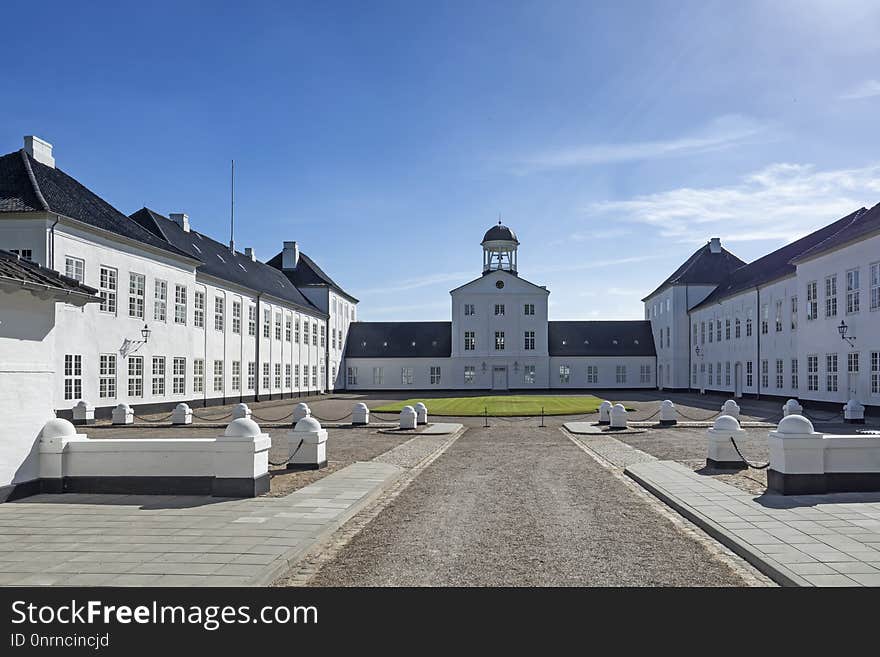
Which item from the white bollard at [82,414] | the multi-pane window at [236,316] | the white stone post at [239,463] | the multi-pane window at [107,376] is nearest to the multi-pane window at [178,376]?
the multi-pane window at [107,376]

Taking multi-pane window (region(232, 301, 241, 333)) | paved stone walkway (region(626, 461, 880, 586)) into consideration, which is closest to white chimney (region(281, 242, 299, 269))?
multi-pane window (region(232, 301, 241, 333))

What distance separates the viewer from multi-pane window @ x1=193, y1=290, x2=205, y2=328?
35.1 metres

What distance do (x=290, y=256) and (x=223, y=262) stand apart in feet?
58.6

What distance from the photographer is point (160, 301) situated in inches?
1252

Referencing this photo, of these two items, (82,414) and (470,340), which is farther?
(470,340)

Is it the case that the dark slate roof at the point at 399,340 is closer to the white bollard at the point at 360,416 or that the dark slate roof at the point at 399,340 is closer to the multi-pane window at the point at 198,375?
the multi-pane window at the point at 198,375

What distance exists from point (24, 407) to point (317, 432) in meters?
5.25

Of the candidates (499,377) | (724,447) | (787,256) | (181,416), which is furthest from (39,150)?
(787,256)

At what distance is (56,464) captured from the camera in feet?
34.0

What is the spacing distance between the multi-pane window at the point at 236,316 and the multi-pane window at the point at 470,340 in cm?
2240

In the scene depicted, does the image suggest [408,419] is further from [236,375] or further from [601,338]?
[601,338]

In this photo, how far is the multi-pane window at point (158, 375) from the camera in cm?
3116
